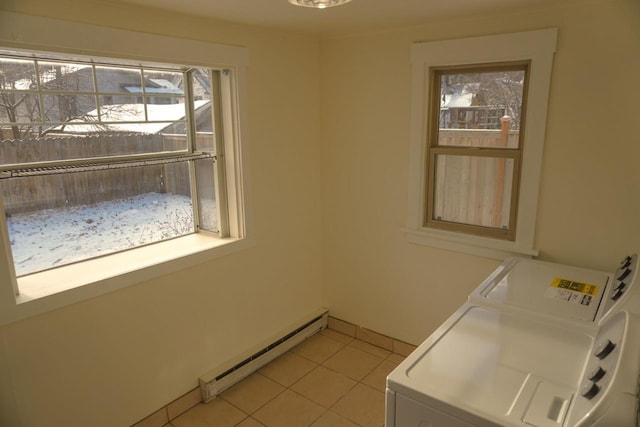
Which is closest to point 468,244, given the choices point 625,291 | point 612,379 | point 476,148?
point 476,148

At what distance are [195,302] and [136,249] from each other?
1.47ft

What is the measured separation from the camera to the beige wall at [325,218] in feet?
6.81

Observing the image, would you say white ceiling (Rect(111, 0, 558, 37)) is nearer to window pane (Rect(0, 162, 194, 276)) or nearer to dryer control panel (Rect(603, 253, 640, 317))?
window pane (Rect(0, 162, 194, 276))

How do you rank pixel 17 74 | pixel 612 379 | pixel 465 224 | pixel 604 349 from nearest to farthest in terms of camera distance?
pixel 612 379 < pixel 604 349 < pixel 17 74 < pixel 465 224

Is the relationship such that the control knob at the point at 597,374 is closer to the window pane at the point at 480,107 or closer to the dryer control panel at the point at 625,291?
the dryer control panel at the point at 625,291

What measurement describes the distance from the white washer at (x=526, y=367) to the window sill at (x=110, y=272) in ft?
4.70

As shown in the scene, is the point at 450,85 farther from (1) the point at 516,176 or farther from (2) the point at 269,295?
(2) the point at 269,295

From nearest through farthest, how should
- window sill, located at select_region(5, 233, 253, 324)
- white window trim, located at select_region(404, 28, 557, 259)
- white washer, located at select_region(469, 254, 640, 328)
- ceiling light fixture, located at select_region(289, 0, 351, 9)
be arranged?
1. ceiling light fixture, located at select_region(289, 0, 351, 9)
2. white washer, located at select_region(469, 254, 640, 328)
3. window sill, located at select_region(5, 233, 253, 324)
4. white window trim, located at select_region(404, 28, 557, 259)

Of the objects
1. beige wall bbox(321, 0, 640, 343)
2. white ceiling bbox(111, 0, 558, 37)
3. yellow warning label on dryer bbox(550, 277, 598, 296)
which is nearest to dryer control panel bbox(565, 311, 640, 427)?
yellow warning label on dryer bbox(550, 277, 598, 296)

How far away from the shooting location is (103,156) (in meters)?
2.27

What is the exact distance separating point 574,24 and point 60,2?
92.6 inches

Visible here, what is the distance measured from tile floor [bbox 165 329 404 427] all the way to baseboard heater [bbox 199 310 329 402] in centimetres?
4

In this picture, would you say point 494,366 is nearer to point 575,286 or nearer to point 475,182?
point 575,286

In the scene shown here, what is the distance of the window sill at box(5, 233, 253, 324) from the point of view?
193cm
